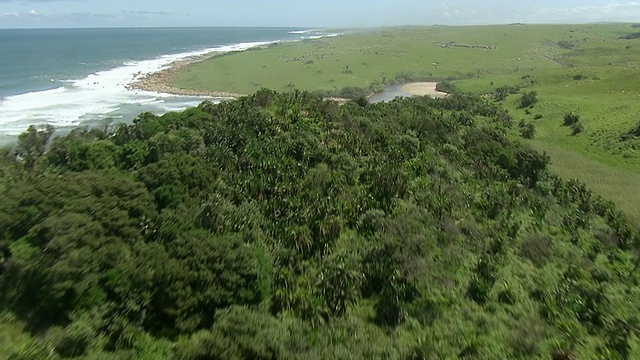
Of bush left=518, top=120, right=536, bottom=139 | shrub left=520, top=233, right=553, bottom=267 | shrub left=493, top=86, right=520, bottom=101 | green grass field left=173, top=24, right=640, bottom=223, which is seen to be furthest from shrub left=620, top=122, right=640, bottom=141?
shrub left=520, top=233, right=553, bottom=267

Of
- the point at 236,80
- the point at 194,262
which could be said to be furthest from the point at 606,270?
the point at 236,80

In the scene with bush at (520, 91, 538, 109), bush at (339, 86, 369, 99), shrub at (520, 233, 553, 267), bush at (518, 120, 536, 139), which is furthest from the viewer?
bush at (339, 86, 369, 99)

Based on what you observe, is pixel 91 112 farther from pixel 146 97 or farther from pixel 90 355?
pixel 90 355

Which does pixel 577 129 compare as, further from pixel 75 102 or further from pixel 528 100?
pixel 75 102

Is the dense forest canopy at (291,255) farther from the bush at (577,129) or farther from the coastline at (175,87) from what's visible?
the coastline at (175,87)

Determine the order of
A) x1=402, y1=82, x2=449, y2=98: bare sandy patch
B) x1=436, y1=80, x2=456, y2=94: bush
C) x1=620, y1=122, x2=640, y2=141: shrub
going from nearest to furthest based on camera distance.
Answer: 1. x1=620, y1=122, x2=640, y2=141: shrub
2. x1=402, y1=82, x2=449, y2=98: bare sandy patch
3. x1=436, y1=80, x2=456, y2=94: bush

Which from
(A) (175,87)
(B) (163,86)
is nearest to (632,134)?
(A) (175,87)

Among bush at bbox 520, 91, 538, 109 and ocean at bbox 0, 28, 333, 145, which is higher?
ocean at bbox 0, 28, 333, 145

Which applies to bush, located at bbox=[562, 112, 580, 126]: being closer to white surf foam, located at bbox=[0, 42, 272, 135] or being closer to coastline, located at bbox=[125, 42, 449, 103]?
coastline, located at bbox=[125, 42, 449, 103]
